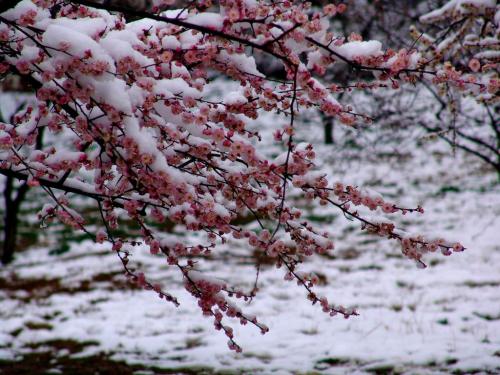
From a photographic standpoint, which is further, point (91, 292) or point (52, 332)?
point (91, 292)

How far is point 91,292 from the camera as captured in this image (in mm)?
9578

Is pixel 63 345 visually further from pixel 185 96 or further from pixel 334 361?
pixel 185 96

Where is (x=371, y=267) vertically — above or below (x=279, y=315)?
above

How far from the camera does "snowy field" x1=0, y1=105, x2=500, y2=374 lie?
225 inches

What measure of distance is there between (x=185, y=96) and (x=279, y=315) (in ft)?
18.8

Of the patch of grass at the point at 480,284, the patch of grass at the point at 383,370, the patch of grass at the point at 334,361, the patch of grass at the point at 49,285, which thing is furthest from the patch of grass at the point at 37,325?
the patch of grass at the point at 480,284

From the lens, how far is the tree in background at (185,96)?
7.27ft

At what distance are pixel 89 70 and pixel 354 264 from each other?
9116 millimetres

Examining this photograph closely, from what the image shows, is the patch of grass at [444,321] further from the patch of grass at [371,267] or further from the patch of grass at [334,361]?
the patch of grass at [371,267]

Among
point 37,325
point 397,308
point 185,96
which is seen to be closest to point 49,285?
point 37,325

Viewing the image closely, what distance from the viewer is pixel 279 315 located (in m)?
7.71

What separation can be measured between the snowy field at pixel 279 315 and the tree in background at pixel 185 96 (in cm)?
286

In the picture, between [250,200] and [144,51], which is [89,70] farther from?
[250,200]

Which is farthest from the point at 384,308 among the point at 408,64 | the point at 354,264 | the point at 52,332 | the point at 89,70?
the point at 89,70
